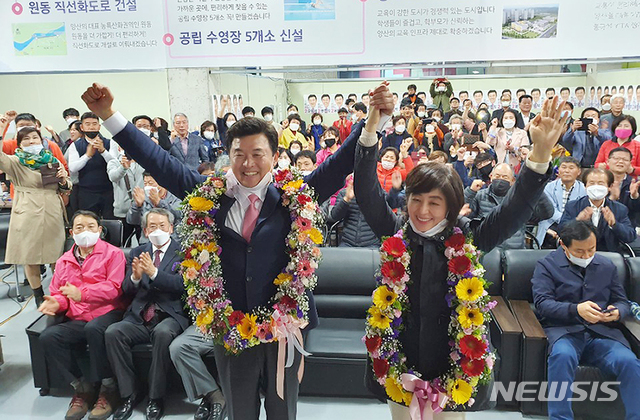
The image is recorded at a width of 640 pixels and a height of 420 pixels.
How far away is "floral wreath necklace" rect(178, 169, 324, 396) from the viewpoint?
1957mm

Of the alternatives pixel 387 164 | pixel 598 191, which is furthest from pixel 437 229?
pixel 387 164

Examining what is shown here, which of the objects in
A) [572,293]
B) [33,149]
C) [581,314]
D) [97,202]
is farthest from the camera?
[97,202]

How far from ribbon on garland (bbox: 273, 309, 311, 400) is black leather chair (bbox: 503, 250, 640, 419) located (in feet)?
5.38

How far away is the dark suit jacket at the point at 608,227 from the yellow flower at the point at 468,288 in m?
2.86

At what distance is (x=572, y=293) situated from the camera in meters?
3.06

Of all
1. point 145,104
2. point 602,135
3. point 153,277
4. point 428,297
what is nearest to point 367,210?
point 428,297

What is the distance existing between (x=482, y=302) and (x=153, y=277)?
2.19 meters

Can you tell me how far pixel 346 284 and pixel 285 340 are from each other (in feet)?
5.37

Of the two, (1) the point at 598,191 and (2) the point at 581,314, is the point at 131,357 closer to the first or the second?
(2) the point at 581,314

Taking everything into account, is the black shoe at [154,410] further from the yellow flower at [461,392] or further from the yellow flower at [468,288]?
the yellow flower at [468,288]

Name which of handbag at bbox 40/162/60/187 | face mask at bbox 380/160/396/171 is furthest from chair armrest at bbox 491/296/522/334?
handbag at bbox 40/162/60/187

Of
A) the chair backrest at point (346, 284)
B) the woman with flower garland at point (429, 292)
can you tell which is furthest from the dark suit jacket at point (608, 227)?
the woman with flower garland at point (429, 292)

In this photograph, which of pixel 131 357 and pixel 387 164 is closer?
pixel 131 357

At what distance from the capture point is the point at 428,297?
1.85 meters
